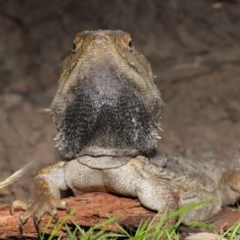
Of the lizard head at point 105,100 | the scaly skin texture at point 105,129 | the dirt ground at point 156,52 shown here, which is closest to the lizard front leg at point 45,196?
the scaly skin texture at point 105,129

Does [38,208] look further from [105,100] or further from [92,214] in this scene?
[105,100]

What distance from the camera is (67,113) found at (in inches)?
187

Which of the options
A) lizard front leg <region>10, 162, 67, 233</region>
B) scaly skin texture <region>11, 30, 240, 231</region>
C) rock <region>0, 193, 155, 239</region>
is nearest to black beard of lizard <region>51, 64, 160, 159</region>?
scaly skin texture <region>11, 30, 240, 231</region>

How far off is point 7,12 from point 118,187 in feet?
15.2

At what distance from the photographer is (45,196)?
4727 mm

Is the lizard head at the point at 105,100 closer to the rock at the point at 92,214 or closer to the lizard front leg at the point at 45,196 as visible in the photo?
the lizard front leg at the point at 45,196

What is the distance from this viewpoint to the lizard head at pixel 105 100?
4512mm

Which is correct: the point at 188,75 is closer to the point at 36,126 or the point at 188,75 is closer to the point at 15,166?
the point at 36,126

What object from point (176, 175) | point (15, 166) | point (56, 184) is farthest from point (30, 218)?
point (15, 166)

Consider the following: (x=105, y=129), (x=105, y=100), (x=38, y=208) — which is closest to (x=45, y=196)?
(x=38, y=208)

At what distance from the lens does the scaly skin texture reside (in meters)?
4.54

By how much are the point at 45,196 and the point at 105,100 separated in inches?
32.9

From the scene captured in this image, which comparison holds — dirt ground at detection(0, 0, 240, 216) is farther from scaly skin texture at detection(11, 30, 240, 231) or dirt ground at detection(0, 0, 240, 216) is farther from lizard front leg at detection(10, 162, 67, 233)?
scaly skin texture at detection(11, 30, 240, 231)

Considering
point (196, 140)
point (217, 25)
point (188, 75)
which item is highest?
point (217, 25)
